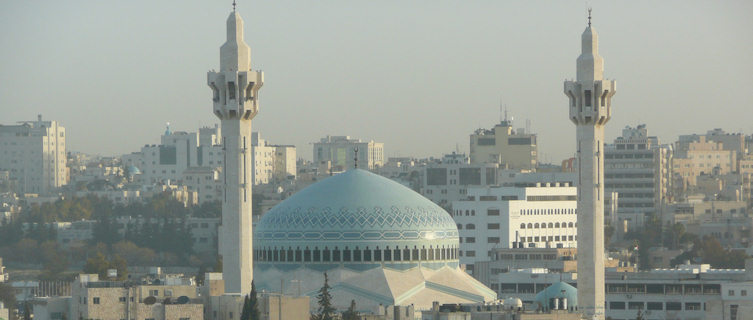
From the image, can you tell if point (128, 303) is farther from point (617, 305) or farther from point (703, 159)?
point (703, 159)

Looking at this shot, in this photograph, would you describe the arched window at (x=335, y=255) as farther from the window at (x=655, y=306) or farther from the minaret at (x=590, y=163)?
the window at (x=655, y=306)

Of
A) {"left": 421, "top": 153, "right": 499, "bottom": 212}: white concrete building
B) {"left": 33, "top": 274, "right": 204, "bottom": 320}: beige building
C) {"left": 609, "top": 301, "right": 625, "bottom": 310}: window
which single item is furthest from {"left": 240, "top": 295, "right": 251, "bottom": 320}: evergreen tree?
{"left": 421, "top": 153, "right": 499, "bottom": 212}: white concrete building

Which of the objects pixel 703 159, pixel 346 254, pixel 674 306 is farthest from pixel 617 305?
pixel 703 159

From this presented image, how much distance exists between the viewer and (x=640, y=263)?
116 meters

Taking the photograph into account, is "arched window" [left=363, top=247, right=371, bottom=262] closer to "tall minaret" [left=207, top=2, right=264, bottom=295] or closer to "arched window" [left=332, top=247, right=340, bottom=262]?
"arched window" [left=332, top=247, right=340, bottom=262]

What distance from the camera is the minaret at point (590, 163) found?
61.0m

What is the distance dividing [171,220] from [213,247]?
6671 millimetres

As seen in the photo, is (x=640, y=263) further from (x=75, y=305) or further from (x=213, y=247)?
(x=75, y=305)

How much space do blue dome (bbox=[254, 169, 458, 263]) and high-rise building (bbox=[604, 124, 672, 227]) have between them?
76271 millimetres

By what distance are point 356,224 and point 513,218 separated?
4631 cm

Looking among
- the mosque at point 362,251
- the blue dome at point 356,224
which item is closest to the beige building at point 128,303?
the mosque at point 362,251

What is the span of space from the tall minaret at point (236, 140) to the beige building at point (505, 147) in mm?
106781

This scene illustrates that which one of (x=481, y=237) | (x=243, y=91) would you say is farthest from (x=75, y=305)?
(x=481, y=237)

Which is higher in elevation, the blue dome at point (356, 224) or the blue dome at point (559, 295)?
the blue dome at point (356, 224)
